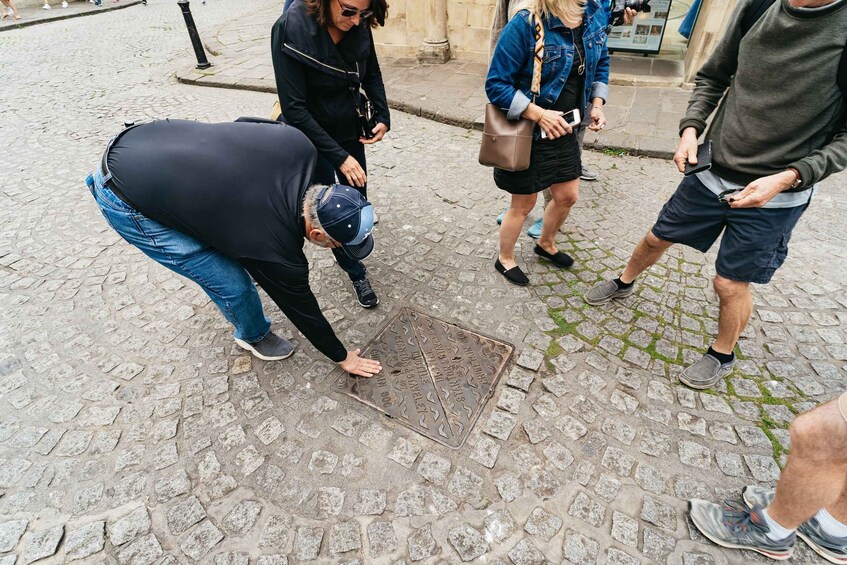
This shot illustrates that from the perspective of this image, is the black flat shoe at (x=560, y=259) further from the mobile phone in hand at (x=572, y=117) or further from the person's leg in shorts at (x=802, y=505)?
the person's leg in shorts at (x=802, y=505)

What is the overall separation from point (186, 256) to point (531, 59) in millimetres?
2275

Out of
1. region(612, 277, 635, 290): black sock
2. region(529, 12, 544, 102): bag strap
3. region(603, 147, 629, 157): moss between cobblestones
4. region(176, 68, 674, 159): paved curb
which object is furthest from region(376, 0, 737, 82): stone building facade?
region(612, 277, 635, 290): black sock

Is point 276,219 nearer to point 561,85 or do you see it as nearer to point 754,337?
point 561,85

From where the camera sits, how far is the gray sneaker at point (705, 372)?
8.71ft

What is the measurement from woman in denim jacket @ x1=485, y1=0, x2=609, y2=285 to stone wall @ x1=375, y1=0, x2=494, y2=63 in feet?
17.7

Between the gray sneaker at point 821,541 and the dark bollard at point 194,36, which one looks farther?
the dark bollard at point 194,36

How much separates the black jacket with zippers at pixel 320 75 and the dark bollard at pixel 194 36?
24.4 feet

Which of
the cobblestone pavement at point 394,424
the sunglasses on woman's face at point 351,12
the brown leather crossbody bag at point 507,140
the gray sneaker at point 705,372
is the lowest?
the cobblestone pavement at point 394,424

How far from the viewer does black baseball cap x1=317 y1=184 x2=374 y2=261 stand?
2.02 metres

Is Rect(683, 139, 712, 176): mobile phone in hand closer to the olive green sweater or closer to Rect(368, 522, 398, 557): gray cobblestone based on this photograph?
the olive green sweater

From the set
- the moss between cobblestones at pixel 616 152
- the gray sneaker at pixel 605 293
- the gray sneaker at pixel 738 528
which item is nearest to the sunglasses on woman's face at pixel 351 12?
the gray sneaker at pixel 605 293

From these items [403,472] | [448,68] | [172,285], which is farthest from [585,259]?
[448,68]

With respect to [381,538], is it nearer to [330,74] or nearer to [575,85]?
[330,74]

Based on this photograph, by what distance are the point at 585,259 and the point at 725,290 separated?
1314 millimetres
